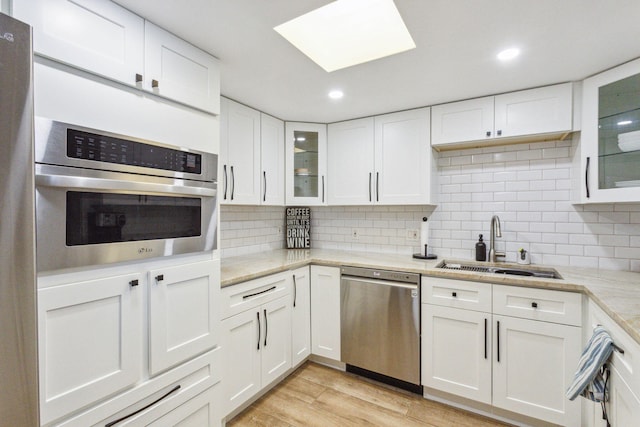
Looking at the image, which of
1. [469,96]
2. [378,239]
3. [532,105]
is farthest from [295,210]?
[532,105]

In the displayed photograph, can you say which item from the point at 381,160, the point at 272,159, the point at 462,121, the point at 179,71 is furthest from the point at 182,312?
the point at 462,121

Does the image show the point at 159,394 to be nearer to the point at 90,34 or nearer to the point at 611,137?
the point at 90,34

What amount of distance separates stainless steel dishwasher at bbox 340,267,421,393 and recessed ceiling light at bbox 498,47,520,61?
1.51m

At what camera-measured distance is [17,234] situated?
798mm

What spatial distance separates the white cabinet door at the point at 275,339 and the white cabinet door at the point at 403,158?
1318 millimetres

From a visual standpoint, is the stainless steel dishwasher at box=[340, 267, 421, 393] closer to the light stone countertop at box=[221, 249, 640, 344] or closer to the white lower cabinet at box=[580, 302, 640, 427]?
the light stone countertop at box=[221, 249, 640, 344]

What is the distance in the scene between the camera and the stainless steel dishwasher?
7.31 feet

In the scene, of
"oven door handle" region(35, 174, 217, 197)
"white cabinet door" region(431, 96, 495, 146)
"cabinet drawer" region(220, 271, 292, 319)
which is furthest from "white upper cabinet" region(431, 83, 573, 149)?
"oven door handle" region(35, 174, 217, 197)

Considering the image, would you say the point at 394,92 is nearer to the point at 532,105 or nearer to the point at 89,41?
the point at 532,105

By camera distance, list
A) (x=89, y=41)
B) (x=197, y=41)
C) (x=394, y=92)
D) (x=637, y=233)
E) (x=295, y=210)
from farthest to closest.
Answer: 1. (x=295, y=210)
2. (x=394, y=92)
3. (x=637, y=233)
4. (x=197, y=41)
5. (x=89, y=41)

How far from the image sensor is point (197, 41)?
1548 mm

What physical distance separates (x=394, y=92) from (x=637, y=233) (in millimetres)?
1959

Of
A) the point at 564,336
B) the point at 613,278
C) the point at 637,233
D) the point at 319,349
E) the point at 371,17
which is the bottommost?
the point at 319,349

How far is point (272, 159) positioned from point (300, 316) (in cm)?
145
